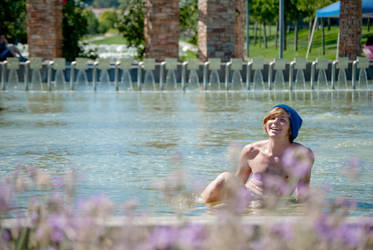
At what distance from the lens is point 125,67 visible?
23844 mm

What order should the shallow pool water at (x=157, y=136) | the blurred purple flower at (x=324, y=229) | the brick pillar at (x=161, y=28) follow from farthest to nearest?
1. the brick pillar at (x=161, y=28)
2. the shallow pool water at (x=157, y=136)
3. the blurred purple flower at (x=324, y=229)

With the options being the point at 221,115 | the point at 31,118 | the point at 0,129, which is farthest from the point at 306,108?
the point at 0,129

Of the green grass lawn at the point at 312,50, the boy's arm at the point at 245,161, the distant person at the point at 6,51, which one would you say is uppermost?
the distant person at the point at 6,51

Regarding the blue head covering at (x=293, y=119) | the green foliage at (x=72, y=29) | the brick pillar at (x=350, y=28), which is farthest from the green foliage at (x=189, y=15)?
the blue head covering at (x=293, y=119)

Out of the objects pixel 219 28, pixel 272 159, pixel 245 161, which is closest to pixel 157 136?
pixel 245 161

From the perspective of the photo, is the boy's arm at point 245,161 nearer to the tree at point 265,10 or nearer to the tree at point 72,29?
the tree at point 72,29

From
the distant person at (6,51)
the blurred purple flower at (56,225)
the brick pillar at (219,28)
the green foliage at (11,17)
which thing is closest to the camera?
the blurred purple flower at (56,225)

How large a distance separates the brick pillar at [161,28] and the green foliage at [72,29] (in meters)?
3.81

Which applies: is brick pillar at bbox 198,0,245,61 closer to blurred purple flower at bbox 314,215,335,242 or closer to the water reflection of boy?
the water reflection of boy

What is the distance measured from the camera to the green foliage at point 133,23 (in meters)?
31.5

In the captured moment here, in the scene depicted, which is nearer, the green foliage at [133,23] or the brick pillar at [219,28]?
the brick pillar at [219,28]

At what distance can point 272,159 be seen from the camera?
5867 millimetres

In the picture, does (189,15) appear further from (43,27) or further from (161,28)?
(43,27)

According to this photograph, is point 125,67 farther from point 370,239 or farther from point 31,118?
point 370,239
